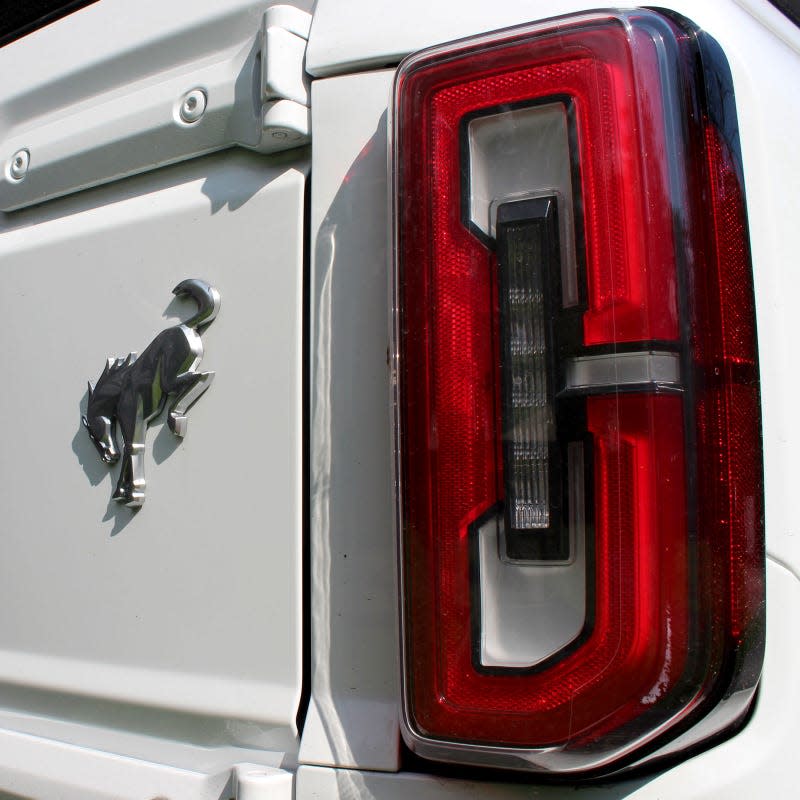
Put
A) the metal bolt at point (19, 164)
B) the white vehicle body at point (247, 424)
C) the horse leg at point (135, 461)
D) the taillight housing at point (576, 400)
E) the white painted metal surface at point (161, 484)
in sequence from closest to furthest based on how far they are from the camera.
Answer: the taillight housing at point (576, 400) → the white vehicle body at point (247, 424) → the white painted metal surface at point (161, 484) → the horse leg at point (135, 461) → the metal bolt at point (19, 164)

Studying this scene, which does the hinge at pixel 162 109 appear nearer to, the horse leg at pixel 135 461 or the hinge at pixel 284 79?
the hinge at pixel 284 79

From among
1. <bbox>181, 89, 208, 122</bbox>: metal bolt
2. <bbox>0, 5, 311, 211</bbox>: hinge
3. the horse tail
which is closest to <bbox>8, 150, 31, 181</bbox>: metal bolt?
<bbox>0, 5, 311, 211</bbox>: hinge

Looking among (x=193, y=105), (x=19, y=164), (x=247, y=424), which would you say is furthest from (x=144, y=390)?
(x=19, y=164)

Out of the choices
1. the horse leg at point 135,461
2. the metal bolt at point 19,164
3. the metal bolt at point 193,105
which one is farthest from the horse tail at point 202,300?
the metal bolt at point 19,164

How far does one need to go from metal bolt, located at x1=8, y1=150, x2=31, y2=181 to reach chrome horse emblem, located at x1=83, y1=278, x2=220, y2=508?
423 mm

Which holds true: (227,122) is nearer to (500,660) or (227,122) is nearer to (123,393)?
(123,393)

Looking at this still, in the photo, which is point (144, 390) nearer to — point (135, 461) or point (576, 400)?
point (135, 461)

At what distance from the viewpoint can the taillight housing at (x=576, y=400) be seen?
0.92 m

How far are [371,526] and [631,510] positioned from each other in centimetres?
33

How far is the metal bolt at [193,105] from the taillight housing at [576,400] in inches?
16.8

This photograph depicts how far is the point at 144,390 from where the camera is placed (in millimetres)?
1327

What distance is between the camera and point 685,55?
1010 mm

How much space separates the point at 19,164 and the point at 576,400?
3.62ft

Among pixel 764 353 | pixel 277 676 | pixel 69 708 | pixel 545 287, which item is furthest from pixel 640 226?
pixel 69 708
